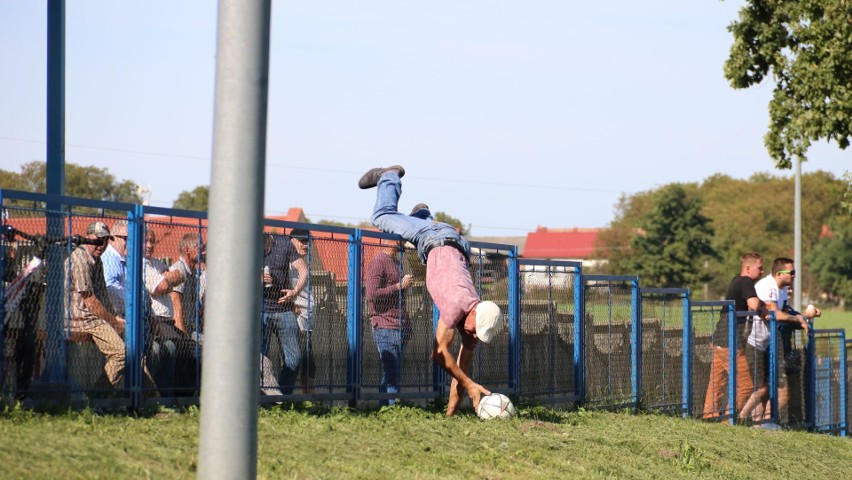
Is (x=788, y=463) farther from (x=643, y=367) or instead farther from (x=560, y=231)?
(x=560, y=231)

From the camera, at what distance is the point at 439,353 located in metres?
10.3

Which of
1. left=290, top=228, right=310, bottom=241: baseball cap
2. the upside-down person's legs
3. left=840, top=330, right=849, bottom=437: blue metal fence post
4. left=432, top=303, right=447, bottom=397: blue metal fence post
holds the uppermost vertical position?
the upside-down person's legs

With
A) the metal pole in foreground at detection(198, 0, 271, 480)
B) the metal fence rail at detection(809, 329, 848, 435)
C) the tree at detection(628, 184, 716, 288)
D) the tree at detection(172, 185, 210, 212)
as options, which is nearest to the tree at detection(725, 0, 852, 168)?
the metal fence rail at detection(809, 329, 848, 435)

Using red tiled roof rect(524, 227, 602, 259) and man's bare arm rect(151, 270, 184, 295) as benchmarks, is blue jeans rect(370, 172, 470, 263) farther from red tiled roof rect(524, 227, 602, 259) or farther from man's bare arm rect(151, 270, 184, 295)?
red tiled roof rect(524, 227, 602, 259)

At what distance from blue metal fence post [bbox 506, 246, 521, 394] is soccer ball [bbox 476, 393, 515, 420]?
1.93 m

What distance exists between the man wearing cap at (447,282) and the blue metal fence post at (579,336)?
8.72 ft

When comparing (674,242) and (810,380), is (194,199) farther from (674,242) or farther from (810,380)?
(810,380)

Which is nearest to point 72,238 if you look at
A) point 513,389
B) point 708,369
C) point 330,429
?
point 330,429

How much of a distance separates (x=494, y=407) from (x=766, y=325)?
A: 6870 mm

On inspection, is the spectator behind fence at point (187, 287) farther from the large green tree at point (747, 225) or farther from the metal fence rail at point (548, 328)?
the large green tree at point (747, 225)

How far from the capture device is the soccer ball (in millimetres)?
10336

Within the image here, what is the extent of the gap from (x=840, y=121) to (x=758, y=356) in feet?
16.2

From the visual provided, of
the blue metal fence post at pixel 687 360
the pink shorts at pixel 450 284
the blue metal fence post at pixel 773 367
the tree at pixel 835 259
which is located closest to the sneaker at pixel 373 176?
the pink shorts at pixel 450 284

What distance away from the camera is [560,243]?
16325 centimetres
